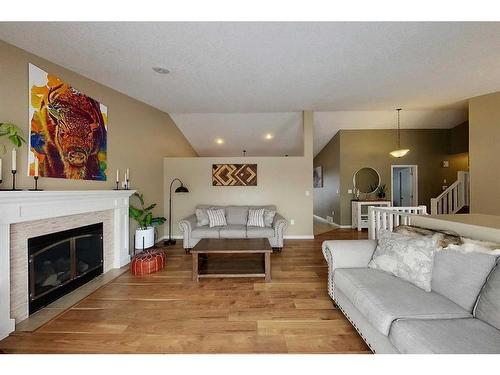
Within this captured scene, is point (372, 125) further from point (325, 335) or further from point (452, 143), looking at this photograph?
point (325, 335)

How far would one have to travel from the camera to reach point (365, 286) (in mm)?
1666

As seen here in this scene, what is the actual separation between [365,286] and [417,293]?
33cm

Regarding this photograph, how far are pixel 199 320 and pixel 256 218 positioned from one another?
250 centimetres

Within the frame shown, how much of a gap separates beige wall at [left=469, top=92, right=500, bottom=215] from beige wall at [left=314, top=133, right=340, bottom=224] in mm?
2902

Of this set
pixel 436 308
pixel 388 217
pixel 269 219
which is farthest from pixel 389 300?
pixel 269 219

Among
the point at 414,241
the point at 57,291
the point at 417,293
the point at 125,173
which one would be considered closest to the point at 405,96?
the point at 414,241

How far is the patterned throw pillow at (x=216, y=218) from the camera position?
424cm

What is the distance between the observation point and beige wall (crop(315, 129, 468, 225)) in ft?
21.1

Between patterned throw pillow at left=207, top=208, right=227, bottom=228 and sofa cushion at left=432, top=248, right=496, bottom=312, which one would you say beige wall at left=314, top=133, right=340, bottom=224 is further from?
sofa cushion at left=432, top=248, right=496, bottom=312

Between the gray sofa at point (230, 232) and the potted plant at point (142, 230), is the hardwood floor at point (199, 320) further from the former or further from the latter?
the gray sofa at point (230, 232)

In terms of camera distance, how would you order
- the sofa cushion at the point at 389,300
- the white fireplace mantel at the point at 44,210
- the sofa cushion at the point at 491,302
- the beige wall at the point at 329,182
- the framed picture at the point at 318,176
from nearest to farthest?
1. the sofa cushion at the point at 491,302
2. the sofa cushion at the point at 389,300
3. the white fireplace mantel at the point at 44,210
4. the beige wall at the point at 329,182
5. the framed picture at the point at 318,176

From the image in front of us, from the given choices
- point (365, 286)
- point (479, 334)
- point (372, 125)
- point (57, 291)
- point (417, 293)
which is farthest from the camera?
point (372, 125)

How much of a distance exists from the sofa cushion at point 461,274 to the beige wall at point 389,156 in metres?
5.04

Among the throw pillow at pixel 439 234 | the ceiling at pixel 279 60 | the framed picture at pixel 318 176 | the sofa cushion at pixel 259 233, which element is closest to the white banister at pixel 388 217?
the throw pillow at pixel 439 234
